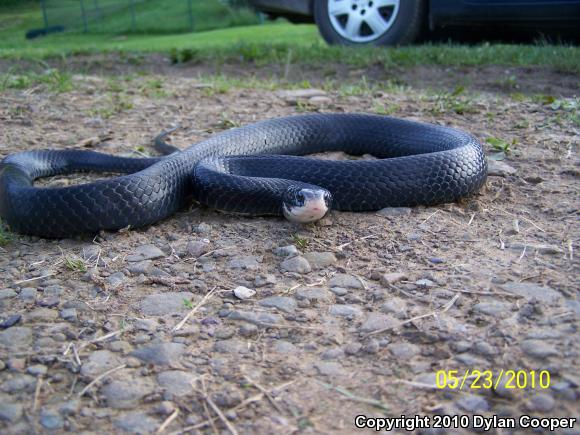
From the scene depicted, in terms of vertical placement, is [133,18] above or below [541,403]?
above

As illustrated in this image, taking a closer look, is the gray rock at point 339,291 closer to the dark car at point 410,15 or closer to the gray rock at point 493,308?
the gray rock at point 493,308

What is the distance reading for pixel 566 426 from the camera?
1974 mm

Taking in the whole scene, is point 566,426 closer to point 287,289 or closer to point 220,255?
point 287,289

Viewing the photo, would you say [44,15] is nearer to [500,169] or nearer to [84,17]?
[84,17]

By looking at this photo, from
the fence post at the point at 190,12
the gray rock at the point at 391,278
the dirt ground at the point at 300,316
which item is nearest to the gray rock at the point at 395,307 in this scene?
the dirt ground at the point at 300,316

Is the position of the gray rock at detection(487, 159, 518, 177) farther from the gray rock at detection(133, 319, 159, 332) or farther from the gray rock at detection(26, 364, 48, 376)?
the gray rock at detection(26, 364, 48, 376)

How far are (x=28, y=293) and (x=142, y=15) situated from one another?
12719mm

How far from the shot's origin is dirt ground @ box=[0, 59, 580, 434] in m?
A: 2.13

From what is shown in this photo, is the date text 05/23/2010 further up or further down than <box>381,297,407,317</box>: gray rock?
further down

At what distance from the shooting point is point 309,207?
3.33 metres

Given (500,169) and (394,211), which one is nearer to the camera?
(394,211)

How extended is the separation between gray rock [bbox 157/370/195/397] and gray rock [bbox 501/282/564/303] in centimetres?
129

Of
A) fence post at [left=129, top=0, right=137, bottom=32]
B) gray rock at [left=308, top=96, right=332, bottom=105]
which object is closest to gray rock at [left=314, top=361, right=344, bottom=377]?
gray rock at [left=308, top=96, right=332, bottom=105]

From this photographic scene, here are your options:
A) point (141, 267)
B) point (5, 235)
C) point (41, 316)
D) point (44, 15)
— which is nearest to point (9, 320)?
point (41, 316)
